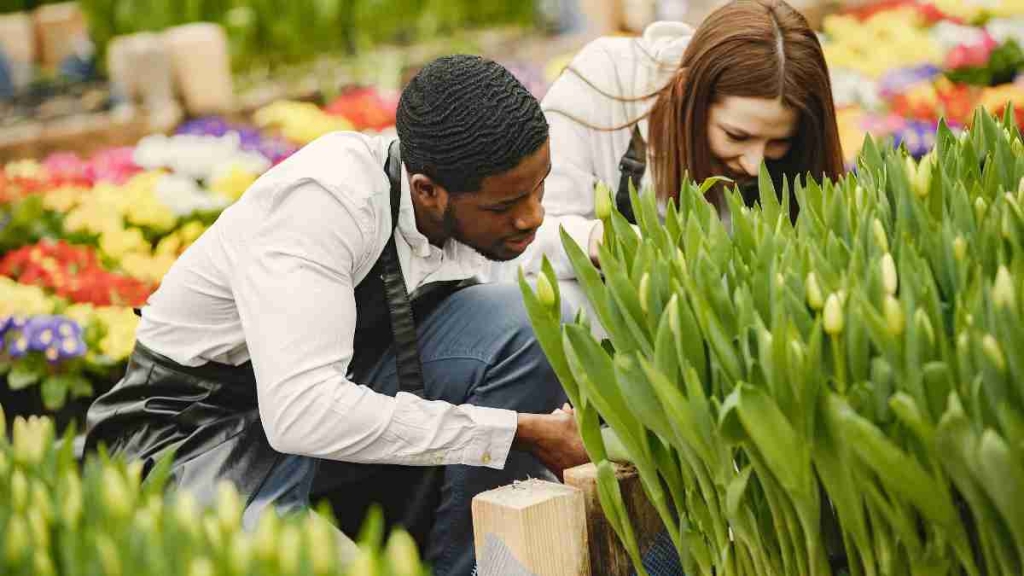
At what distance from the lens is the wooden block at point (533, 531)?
173 centimetres

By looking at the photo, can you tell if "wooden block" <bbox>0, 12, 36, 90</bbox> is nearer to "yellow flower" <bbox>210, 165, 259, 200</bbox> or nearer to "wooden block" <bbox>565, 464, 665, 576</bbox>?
"yellow flower" <bbox>210, 165, 259, 200</bbox>

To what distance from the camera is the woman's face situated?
2.49 m

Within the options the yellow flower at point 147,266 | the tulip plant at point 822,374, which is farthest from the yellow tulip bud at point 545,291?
the yellow flower at point 147,266

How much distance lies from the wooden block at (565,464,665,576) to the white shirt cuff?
0.21 m

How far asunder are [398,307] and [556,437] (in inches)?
14.4

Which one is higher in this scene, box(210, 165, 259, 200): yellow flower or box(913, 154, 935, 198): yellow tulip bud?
box(913, 154, 935, 198): yellow tulip bud

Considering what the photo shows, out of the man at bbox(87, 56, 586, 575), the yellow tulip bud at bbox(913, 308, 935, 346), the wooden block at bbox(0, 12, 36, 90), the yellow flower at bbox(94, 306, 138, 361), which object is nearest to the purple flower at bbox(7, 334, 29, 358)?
the yellow flower at bbox(94, 306, 138, 361)

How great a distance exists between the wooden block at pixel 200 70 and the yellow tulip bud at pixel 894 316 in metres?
4.69

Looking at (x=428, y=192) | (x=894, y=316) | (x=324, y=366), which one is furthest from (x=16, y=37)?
(x=894, y=316)

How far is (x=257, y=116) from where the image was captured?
5574mm

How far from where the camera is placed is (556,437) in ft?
6.71

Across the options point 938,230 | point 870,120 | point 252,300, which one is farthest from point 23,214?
point 938,230

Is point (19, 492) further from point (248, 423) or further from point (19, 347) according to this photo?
point (19, 347)

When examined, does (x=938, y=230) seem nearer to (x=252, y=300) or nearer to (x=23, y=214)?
(x=252, y=300)
